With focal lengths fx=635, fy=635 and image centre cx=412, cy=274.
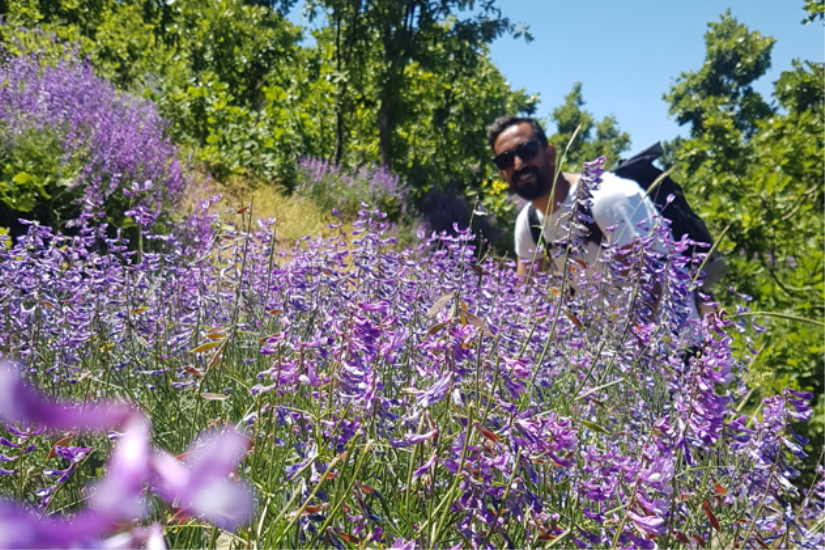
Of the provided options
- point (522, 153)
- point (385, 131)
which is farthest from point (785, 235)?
point (385, 131)

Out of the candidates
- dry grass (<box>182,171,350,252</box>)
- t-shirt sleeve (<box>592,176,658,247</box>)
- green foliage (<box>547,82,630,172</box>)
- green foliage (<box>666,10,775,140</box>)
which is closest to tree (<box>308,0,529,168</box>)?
dry grass (<box>182,171,350,252</box>)

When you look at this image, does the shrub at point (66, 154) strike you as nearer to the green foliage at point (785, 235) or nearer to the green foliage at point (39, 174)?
the green foliage at point (39, 174)

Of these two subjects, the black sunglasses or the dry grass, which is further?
the dry grass

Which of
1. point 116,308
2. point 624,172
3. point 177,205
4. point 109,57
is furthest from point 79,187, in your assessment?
point 109,57

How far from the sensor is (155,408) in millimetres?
2197

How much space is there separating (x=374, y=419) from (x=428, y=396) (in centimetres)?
24

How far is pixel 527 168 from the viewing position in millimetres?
4523

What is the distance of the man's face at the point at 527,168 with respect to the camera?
4.46 m

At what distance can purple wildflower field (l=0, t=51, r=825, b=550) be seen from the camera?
926 millimetres

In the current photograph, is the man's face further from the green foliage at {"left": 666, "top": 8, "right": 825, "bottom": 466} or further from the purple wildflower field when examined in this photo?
the purple wildflower field

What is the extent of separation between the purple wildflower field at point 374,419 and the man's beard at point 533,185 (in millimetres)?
1590

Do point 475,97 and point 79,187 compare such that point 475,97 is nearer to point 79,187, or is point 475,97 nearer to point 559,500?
point 79,187

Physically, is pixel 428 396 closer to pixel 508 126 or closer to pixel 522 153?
pixel 522 153

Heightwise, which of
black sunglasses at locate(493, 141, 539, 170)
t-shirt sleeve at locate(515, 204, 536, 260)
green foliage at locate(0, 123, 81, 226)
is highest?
black sunglasses at locate(493, 141, 539, 170)
